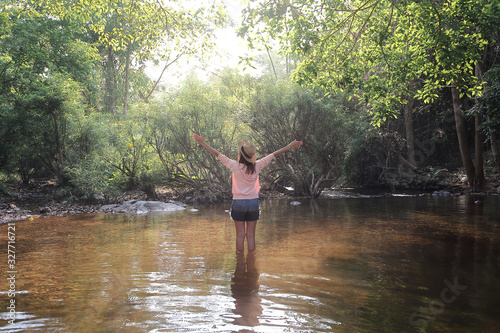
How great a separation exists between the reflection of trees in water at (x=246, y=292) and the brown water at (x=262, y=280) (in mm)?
14

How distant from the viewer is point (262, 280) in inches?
184

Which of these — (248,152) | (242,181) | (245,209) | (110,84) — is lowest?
(245,209)

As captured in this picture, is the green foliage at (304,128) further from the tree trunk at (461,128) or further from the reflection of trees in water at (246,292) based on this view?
the reflection of trees in water at (246,292)

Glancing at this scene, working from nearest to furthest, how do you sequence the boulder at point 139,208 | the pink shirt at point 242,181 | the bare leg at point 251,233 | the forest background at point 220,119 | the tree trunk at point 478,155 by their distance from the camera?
the pink shirt at point 242,181
the bare leg at point 251,233
the forest background at point 220,119
the boulder at point 139,208
the tree trunk at point 478,155

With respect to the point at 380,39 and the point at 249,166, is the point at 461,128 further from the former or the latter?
the point at 249,166

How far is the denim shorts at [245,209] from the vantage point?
5.68 meters

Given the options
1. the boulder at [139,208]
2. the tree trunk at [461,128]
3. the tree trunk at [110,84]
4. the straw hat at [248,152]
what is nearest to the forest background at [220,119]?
the tree trunk at [461,128]

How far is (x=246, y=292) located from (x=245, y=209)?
5.52 ft

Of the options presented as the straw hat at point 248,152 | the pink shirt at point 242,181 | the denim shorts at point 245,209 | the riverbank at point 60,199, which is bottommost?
the riverbank at point 60,199

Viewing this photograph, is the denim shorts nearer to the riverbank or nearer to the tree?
the tree

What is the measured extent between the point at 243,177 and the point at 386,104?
548cm

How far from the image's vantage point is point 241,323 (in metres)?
3.28

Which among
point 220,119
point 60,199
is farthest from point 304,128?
point 60,199

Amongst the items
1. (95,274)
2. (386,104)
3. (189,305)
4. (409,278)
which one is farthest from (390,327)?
(386,104)
